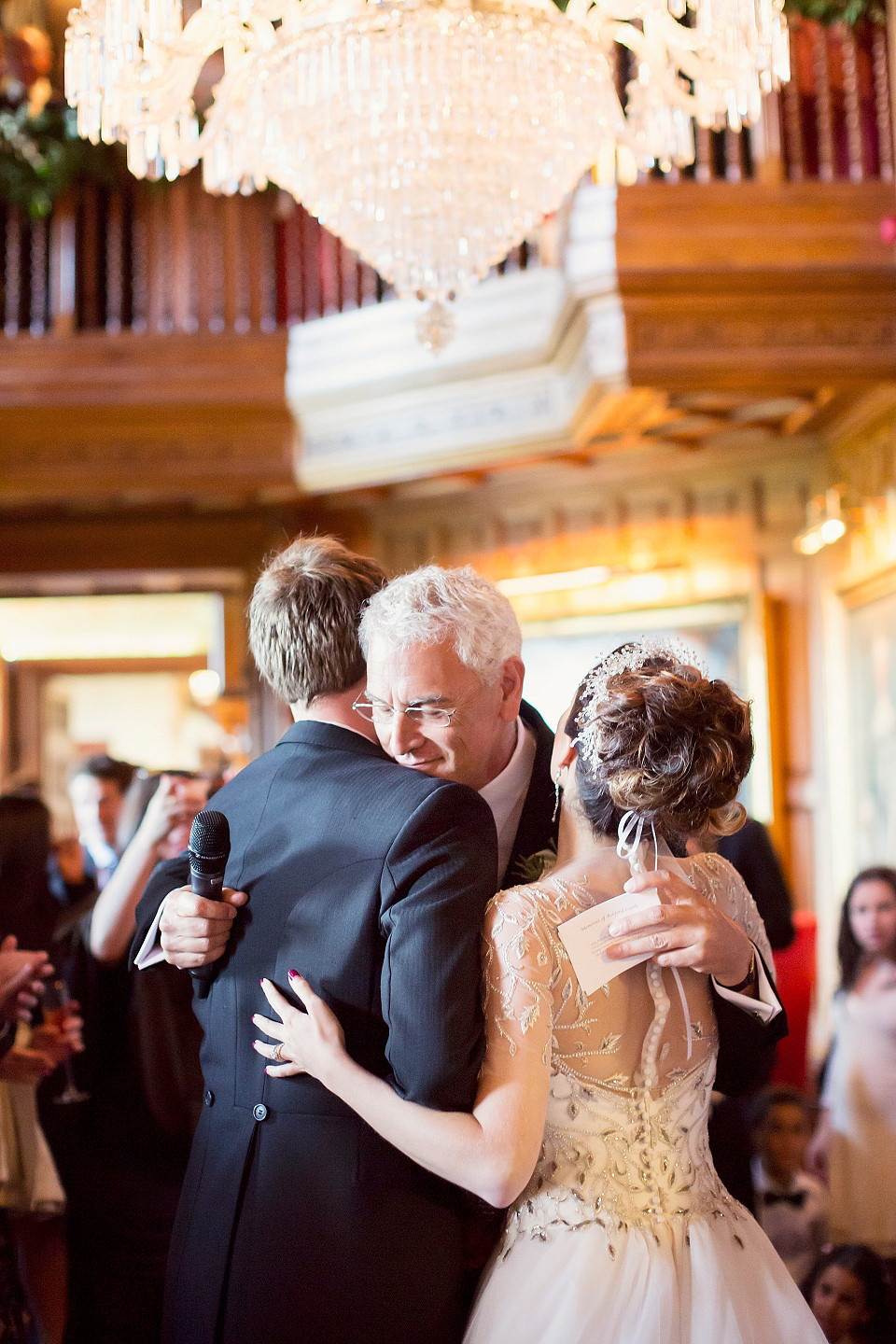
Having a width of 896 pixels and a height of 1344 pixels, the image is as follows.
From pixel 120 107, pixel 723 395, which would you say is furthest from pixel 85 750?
pixel 120 107

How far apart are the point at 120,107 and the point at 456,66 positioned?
3.31 ft

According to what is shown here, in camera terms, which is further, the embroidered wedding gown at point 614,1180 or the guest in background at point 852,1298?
the guest in background at point 852,1298

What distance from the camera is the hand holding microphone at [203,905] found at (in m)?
1.81

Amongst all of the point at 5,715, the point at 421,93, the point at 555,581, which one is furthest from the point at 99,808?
the point at 5,715

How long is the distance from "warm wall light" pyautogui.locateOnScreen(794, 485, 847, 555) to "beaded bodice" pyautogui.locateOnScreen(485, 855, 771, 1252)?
15.0ft

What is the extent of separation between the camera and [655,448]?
7223mm

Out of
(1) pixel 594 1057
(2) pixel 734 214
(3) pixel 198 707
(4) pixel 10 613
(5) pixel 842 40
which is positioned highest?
(5) pixel 842 40

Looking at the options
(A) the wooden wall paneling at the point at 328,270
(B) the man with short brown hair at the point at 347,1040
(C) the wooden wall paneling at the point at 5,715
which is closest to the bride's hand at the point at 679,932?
(B) the man with short brown hair at the point at 347,1040

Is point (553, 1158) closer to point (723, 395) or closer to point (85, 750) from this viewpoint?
point (723, 395)

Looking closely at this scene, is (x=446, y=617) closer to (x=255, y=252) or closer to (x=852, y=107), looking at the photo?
(x=852, y=107)

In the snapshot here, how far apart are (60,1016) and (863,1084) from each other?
2.35m

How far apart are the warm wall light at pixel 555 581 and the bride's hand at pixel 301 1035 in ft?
19.1

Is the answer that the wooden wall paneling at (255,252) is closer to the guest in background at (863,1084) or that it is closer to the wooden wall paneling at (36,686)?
the wooden wall paneling at (36,686)

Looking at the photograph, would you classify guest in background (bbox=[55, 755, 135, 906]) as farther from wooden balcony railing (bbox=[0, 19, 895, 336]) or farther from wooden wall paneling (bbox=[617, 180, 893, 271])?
wooden balcony railing (bbox=[0, 19, 895, 336])
